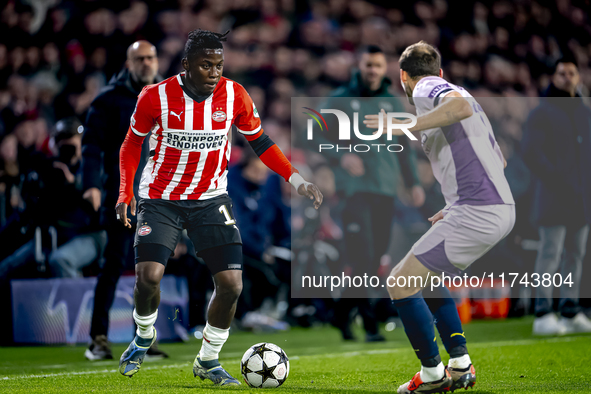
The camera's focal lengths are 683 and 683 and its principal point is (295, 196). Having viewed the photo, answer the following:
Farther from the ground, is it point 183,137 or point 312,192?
point 183,137

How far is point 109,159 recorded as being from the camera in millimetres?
5086

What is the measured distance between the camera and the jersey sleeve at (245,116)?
3.97 meters

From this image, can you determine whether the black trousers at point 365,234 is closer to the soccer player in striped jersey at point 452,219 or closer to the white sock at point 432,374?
the soccer player in striped jersey at point 452,219

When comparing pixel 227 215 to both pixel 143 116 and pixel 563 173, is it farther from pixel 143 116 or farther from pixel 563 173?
pixel 563 173

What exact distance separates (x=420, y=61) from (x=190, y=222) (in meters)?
1.53

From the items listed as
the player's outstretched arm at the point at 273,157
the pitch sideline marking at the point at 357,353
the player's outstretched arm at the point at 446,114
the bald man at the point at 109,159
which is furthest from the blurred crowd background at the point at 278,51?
the player's outstretched arm at the point at 446,114

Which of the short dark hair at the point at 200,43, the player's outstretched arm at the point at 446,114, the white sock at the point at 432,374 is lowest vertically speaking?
the white sock at the point at 432,374

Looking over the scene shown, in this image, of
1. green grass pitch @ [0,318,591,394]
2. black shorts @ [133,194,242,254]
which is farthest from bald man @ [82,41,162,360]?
black shorts @ [133,194,242,254]

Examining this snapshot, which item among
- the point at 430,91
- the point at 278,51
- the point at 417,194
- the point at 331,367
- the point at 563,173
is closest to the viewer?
the point at 430,91

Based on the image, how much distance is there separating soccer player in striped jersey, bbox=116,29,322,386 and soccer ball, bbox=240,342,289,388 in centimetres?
16

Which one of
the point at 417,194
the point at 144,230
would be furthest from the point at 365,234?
the point at 144,230

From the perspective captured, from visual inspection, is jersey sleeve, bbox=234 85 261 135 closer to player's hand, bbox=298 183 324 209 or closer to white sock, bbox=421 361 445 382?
player's hand, bbox=298 183 324 209

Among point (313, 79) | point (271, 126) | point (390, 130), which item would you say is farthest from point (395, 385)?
point (313, 79)

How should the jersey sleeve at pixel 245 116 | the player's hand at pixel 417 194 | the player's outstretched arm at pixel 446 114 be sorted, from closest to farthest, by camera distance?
the player's outstretched arm at pixel 446 114, the jersey sleeve at pixel 245 116, the player's hand at pixel 417 194
